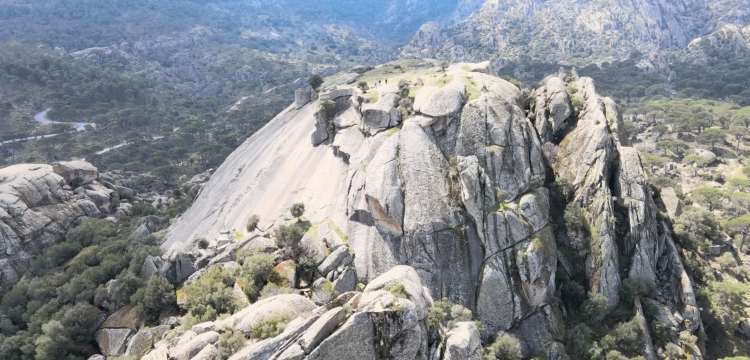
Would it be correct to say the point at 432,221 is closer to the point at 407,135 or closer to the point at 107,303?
the point at 407,135

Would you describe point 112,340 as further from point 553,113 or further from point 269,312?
point 553,113

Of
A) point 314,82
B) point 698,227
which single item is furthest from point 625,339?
point 314,82

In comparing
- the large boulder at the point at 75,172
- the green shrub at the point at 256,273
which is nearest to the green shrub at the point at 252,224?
the green shrub at the point at 256,273

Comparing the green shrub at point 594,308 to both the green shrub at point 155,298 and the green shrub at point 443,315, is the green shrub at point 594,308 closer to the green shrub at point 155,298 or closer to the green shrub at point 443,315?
the green shrub at point 443,315

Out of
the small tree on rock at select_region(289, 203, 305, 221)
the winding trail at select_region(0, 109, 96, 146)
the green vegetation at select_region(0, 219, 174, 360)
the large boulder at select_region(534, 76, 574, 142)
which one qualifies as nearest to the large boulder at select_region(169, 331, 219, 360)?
the green vegetation at select_region(0, 219, 174, 360)

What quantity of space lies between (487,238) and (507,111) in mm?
16063

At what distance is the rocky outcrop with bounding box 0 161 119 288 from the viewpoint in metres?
52.3

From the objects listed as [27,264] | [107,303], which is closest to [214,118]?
[27,264]

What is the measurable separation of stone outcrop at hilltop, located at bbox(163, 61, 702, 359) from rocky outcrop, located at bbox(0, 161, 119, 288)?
683 inches

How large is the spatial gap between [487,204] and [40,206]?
62325mm

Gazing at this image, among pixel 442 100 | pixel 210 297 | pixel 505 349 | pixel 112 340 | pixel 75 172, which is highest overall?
pixel 442 100

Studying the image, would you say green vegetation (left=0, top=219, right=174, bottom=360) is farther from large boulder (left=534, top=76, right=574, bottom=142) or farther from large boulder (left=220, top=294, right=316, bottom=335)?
large boulder (left=534, top=76, right=574, bottom=142)

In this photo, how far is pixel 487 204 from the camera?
136 feet

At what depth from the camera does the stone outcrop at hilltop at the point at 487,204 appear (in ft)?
133
